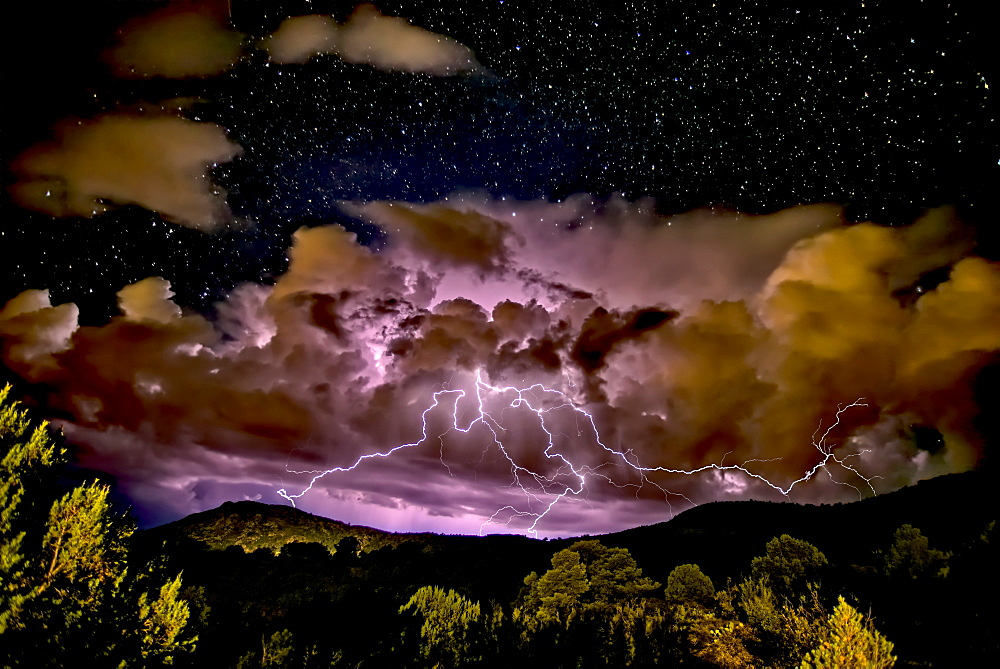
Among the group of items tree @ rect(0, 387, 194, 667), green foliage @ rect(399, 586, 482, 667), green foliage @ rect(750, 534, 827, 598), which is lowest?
green foliage @ rect(399, 586, 482, 667)

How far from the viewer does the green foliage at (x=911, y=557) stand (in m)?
31.6

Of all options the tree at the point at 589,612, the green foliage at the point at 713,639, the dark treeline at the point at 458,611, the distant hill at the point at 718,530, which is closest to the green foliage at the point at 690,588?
the dark treeline at the point at 458,611

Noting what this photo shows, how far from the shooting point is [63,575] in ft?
33.7

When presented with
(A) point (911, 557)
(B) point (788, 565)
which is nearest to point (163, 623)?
(B) point (788, 565)

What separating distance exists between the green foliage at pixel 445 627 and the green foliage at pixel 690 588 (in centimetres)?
1734

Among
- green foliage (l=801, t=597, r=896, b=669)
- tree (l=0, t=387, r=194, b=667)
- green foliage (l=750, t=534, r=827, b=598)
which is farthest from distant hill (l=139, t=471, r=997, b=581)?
tree (l=0, t=387, r=194, b=667)

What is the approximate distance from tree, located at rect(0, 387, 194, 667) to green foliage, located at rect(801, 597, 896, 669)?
18449 millimetres

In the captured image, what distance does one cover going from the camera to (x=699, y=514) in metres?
104

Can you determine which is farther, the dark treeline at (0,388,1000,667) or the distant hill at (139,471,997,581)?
the distant hill at (139,471,997,581)

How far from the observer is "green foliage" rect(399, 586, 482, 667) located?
19.2 meters

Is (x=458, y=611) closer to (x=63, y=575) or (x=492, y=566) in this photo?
(x=63, y=575)

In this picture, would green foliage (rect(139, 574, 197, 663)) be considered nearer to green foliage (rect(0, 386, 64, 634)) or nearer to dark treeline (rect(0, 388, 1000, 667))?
dark treeline (rect(0, 388, 1000, 667))

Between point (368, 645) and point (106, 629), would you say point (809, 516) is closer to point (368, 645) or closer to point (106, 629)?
point (368, 645)

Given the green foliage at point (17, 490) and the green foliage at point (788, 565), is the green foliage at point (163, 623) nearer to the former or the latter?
the green foliage at point (17, 490)
